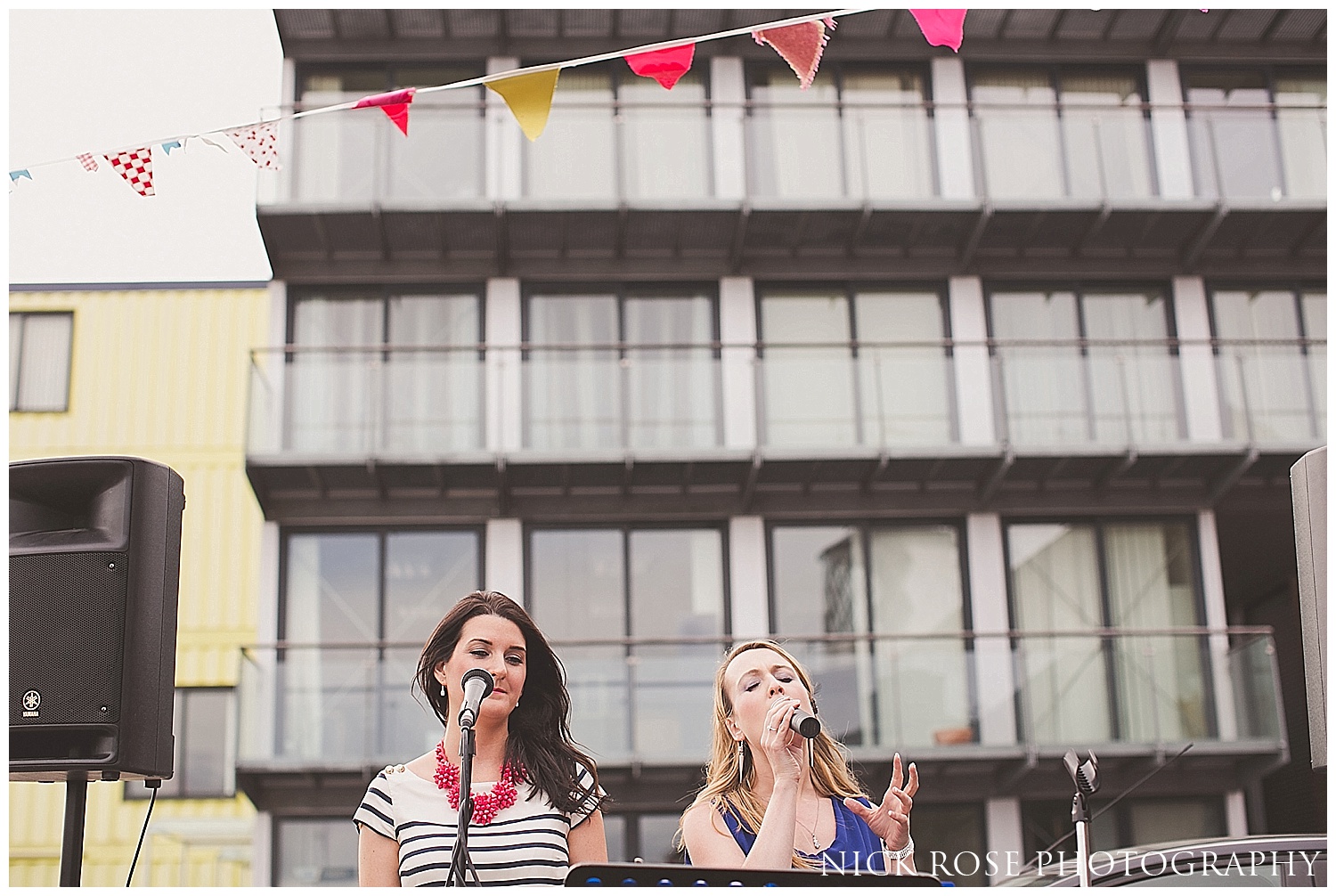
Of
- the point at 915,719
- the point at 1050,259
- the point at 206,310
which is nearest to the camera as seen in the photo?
the point at 915,719

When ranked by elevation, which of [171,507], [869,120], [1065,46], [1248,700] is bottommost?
[171,507]

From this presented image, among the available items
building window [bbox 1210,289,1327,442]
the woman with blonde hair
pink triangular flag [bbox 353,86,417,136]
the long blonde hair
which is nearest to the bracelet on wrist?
the woman with blonde hair

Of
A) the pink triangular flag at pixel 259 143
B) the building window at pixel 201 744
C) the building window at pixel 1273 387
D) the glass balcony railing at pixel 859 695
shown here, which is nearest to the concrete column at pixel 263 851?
the glass balcony railing at pixel 859 695

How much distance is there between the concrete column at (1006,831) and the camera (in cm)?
1224

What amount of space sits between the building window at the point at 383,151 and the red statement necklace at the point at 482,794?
33.6ft

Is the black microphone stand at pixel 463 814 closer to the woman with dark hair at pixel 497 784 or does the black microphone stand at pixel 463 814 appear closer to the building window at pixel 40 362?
the woman with dark hair at pixel 497 784

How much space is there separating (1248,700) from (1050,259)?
4.42m

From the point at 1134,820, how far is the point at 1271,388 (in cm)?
407

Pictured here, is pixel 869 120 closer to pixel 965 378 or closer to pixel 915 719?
pixel 965 378

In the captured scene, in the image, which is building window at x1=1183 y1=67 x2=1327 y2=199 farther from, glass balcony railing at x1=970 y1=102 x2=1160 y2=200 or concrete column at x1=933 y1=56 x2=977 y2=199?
concrete column at x1=933 y1=56 x2=977 y2=199

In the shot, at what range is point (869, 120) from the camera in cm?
1381

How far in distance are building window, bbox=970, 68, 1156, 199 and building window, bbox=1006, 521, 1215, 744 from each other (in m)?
3.15

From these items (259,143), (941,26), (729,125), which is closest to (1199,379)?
(729,125)

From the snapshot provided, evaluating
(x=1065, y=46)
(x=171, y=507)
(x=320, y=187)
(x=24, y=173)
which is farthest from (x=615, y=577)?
(x=171, y=507)
